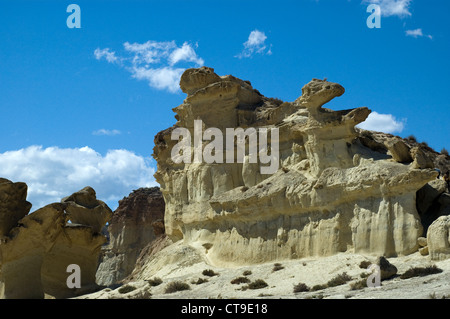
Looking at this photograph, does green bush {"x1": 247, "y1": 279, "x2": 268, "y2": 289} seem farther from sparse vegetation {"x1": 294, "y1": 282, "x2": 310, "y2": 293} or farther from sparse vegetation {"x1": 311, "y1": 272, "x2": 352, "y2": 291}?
sparse vegetation {"x1": 311, "y1": 272, "x2": 352, "y2": 291}

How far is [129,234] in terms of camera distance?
6025 cm

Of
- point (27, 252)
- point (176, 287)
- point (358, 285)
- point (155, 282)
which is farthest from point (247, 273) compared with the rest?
point (27, 252)

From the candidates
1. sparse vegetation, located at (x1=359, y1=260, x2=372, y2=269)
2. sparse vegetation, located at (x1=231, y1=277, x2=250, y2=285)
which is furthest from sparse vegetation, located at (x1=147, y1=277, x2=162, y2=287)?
sparse vegetation, located at (x1=359, y1=260, x2=372, y2=269)

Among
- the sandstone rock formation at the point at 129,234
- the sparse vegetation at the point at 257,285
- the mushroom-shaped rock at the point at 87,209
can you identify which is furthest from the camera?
the sandstone rock formation at the point at 129,234

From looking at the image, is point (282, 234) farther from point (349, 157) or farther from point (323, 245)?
point (349, 157)

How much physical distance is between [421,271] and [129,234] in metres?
44.3

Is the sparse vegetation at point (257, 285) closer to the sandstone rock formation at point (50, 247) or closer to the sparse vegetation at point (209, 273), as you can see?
the sparse vegetation at point (209, 273)

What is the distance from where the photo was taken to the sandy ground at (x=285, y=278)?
17062 millimetres

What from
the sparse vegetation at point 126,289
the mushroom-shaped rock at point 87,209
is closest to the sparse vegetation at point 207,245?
the sparse vegetation at point 126,289

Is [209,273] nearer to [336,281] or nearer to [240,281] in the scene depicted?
[240,281]

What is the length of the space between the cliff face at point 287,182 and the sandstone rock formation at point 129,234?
20.3 meters

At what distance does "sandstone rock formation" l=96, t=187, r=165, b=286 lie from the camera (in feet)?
195

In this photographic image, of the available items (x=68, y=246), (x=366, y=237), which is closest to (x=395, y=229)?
(x=366, y=237)
